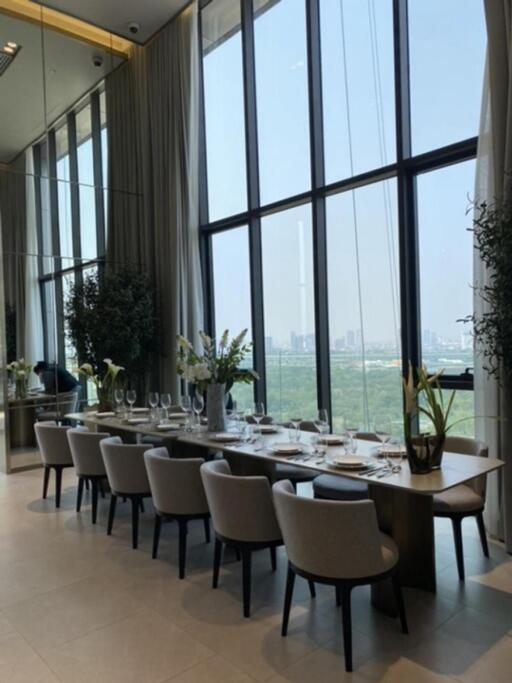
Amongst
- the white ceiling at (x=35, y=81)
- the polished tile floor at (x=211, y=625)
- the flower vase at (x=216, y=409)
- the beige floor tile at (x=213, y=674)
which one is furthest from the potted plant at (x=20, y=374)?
the beige floor tile at (x=213, y=674)

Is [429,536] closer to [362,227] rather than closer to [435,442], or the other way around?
[435,442]

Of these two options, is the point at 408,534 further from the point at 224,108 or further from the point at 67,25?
the point at 67,25

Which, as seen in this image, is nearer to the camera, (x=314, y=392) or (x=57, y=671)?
(x=57, y=671)

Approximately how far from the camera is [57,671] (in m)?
2.43

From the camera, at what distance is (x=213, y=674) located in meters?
2.35

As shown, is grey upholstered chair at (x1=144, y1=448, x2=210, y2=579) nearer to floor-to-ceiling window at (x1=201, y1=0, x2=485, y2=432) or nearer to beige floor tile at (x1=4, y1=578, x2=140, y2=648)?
beige floor tile at (x1=4, y1=578, x2=140, y2=648)

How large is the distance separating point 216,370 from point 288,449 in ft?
3.45

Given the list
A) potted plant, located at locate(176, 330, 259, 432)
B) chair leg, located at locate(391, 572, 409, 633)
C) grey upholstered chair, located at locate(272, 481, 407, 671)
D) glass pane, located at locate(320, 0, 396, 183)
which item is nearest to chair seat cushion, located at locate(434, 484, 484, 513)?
chair leg, located at locate(391, 572, 409, 633)

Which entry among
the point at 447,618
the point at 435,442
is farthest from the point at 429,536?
the point at 435,442

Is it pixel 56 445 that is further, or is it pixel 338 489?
pixel 56 445

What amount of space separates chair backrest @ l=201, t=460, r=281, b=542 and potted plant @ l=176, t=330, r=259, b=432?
4.03 ft

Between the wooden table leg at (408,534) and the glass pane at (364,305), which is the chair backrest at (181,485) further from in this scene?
the glass pane at (364,305)

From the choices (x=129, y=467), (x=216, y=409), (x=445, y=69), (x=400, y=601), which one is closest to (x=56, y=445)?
(x=129, y=467)

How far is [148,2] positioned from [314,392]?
18.5ft
